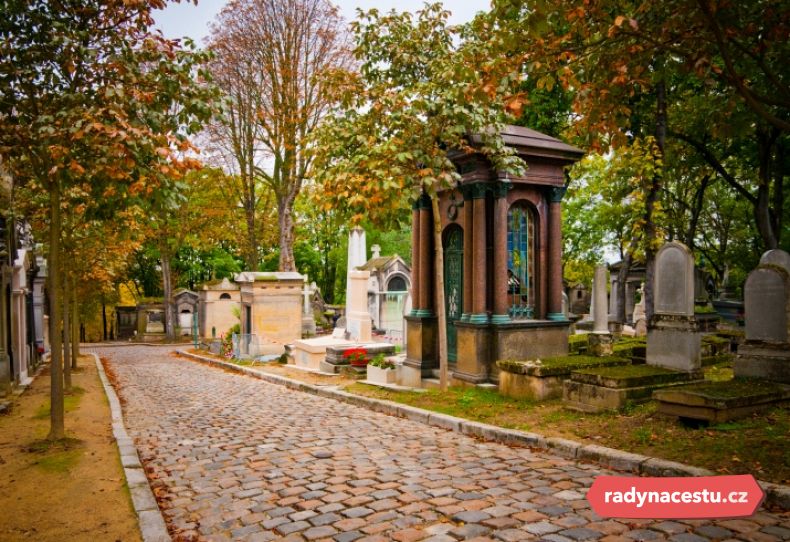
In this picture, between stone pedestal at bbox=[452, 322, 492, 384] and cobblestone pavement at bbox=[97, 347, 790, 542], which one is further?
stone pedestal at bbox=[452, 322, 492, 384]

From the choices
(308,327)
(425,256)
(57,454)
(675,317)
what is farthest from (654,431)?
(308,327)

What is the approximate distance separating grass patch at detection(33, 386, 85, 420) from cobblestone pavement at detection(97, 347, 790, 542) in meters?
1.85

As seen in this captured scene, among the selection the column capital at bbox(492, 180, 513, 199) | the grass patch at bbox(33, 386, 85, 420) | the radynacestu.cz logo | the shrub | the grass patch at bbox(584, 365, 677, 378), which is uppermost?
the column capital at bbox(492, 180, 513, 199)

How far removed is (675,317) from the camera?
9.09 metres

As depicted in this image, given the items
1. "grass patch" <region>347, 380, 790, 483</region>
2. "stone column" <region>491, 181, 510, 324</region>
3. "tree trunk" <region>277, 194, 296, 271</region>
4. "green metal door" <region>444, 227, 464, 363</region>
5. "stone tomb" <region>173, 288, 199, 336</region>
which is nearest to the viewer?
"grass patch" <region>347, 380, 790, 483</region>

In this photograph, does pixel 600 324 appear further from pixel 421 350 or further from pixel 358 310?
pixel 358 310

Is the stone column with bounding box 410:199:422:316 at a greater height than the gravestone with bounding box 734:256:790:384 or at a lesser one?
greater

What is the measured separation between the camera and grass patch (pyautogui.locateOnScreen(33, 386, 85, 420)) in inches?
381

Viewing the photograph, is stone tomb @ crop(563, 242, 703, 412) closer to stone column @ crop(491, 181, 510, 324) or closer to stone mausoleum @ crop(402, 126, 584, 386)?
stone mausoleum @ crop(402, 126, 584, 386)

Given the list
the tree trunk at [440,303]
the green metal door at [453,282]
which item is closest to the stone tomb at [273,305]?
the green metal door at [453,282]

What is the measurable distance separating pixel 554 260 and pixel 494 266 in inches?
54.2

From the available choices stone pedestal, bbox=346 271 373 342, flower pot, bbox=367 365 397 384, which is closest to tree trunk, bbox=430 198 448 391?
flower pot, bbox=367 365 397 384

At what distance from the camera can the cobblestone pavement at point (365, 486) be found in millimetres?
4141

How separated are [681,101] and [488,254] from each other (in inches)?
461
